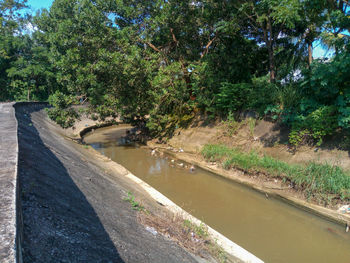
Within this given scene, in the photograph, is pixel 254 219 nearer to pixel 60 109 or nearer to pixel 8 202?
pixel 8 202

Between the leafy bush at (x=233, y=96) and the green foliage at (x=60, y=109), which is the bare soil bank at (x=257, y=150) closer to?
the leafy bush at (x=233, y=96)

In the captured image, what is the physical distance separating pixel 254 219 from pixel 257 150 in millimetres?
3209

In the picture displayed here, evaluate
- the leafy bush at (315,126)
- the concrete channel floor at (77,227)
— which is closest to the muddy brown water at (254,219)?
the leafy bush at (315,126)

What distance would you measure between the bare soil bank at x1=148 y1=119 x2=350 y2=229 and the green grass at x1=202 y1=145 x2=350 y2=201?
0.22m

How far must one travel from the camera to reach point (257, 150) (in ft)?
27.0

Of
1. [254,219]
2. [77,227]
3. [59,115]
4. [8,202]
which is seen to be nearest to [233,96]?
[254,219]

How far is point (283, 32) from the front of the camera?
10180 mm

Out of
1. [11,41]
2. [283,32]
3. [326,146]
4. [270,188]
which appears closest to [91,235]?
[270,188]

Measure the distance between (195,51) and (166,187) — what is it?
786 centimetres

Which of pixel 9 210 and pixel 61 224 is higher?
pixel 9 210

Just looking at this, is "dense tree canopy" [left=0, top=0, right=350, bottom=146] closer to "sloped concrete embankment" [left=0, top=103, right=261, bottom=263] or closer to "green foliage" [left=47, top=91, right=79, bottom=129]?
"green foliage" [left=47, top=91, right=79, bottom=129]

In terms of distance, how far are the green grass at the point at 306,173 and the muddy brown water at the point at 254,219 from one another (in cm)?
66

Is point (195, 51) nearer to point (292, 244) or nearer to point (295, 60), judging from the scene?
point (295, 60)

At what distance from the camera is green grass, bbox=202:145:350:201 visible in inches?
216
